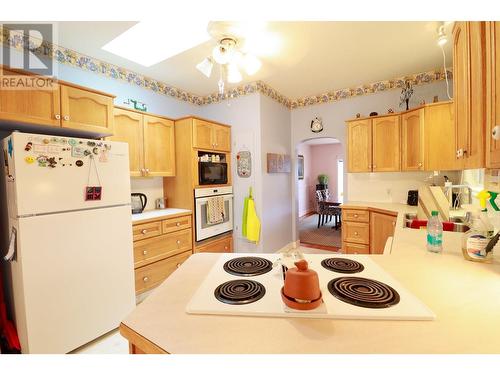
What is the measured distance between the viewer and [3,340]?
153 centimetres

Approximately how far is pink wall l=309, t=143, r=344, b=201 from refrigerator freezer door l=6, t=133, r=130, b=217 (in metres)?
6.54

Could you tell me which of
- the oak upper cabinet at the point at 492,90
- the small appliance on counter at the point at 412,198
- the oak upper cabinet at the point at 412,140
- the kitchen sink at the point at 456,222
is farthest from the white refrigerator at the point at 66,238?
the small appliance on counter at the point at 412,198

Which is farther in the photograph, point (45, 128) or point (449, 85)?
point (449, 85)

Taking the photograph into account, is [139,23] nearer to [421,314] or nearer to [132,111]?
[132,111]

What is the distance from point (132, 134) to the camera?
7.65 ft

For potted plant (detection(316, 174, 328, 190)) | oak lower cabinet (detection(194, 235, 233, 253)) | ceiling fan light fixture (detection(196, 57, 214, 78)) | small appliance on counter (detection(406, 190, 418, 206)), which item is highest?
ceiling fan light fixture (detection(196, 57, 214, 78))

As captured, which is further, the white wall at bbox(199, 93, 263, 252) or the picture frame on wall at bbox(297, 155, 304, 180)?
the picture frame on wall at bbox(297, 155, 304, 180)

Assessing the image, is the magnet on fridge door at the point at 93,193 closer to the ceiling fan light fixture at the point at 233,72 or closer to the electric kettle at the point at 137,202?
the electric kettle at the point at 137,202

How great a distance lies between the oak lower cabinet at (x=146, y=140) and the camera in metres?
2.26

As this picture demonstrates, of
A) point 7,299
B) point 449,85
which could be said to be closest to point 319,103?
point 449,85

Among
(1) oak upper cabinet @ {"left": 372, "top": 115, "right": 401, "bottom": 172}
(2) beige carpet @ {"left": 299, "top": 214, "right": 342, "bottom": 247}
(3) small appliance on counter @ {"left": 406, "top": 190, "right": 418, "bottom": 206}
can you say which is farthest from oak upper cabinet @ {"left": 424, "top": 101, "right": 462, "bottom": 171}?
(2) beige carpet @ {"left": 299, "top": 214, "right": 342, "bottom": 247}

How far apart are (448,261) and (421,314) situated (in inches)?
23.4

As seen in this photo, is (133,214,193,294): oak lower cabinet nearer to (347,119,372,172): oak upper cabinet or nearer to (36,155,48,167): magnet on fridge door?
(36,155,48,167): magnet on fridge door

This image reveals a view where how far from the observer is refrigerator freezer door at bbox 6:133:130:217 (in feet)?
4.39
